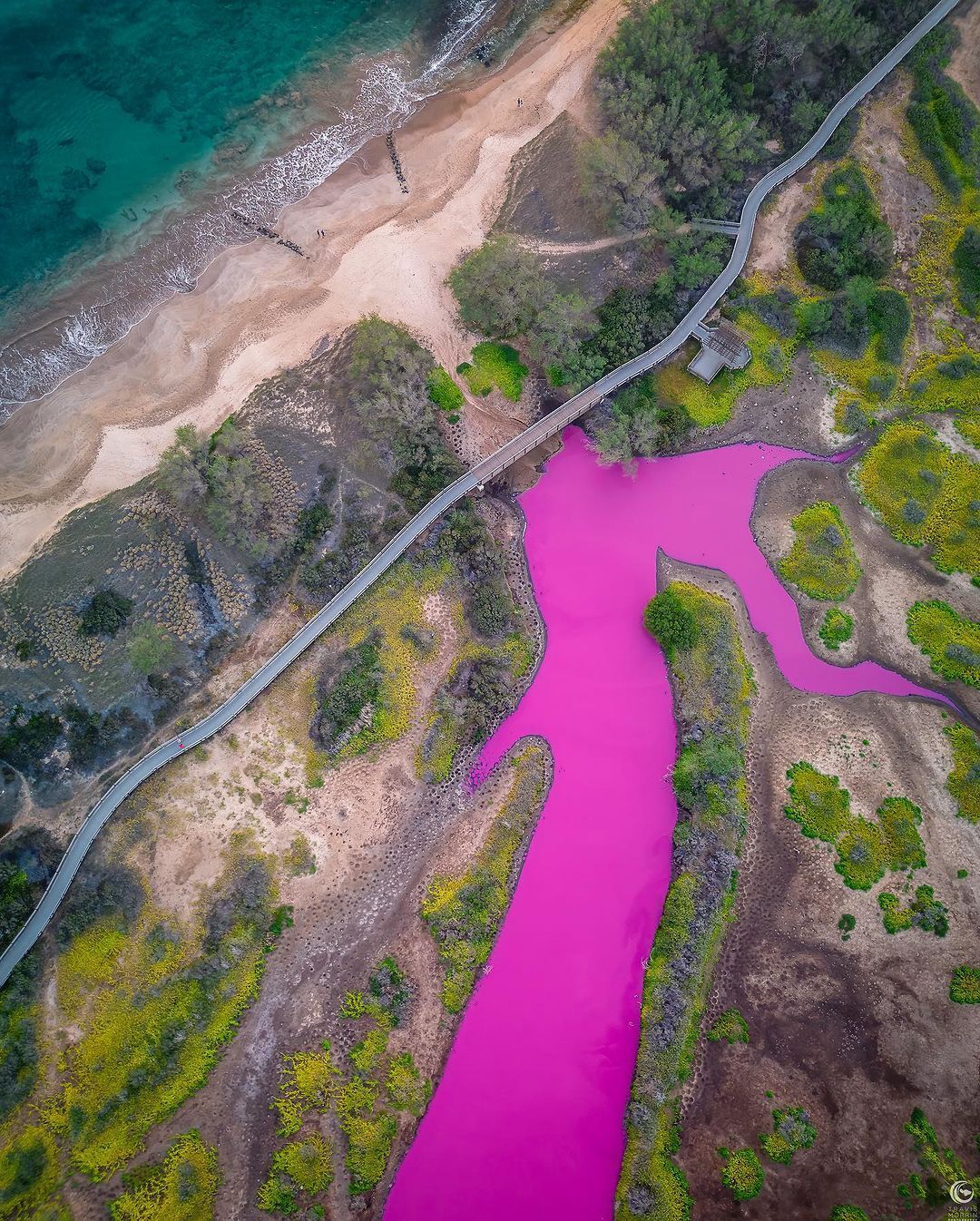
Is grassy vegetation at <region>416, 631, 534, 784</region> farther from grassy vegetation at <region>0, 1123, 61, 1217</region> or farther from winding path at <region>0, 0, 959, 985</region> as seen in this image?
grassy vegetation at <region>0, 1123, 61, 1217</region>

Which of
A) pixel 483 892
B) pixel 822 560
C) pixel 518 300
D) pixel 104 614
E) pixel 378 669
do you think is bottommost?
pixel 483 892

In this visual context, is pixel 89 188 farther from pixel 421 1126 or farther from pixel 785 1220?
pixel 785 1220

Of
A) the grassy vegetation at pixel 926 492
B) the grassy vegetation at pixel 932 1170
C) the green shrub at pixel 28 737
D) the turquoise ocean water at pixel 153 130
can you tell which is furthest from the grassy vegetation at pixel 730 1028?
the turquoise ocean water at pixel 153 130

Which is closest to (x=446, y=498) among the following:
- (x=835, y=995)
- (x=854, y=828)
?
(x=854, y=828)

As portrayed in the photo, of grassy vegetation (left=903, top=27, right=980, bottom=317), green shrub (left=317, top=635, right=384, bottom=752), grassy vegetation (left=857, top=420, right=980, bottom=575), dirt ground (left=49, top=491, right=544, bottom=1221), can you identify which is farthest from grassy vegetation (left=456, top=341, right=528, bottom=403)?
grassy vegetation (left=903, top=27, right=980, bottom=317)

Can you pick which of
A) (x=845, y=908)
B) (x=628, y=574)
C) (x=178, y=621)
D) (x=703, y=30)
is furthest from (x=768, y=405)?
(x=178, y=621)

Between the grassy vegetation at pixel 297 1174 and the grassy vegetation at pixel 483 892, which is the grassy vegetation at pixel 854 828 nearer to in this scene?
the grassy vegetation at pixel 483 892

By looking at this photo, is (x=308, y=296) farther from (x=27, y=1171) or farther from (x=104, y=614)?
(x=27, y=1171)
